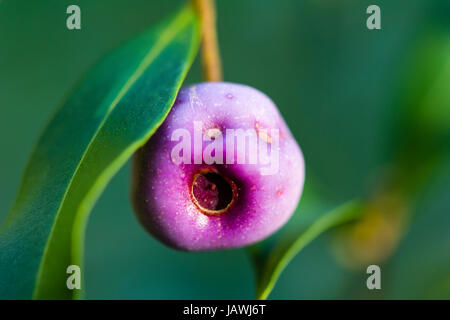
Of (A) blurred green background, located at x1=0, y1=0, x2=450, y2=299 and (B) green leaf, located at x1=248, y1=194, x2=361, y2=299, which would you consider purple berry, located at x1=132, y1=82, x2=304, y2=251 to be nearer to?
(B) green leaf, located at x1=248, y1=194, x2=361, y2=299

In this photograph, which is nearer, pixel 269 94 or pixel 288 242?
pixel 288 242

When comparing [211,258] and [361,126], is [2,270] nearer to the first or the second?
[211,258]

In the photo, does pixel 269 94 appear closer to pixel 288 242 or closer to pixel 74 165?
pixel 288 242

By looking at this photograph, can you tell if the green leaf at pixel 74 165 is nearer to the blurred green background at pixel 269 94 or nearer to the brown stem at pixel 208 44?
the brown stem at pixel 208 44

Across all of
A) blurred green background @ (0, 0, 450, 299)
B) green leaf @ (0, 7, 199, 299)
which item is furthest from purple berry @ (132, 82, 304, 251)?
blurred green background @ (0, 0, 450, 299)

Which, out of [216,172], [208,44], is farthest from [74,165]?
[208,44]
